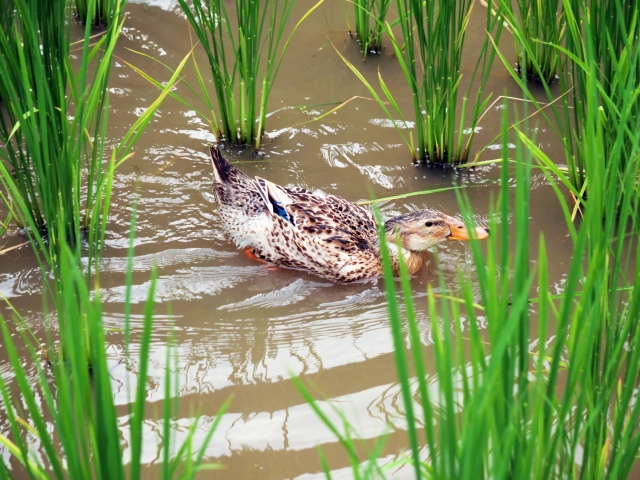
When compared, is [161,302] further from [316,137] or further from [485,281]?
[485,281]

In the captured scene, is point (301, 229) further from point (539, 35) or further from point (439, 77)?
point (539, 35)

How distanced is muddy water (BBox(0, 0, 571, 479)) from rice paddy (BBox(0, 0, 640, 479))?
0.04 ft

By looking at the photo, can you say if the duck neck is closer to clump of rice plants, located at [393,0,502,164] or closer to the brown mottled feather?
the brown mottled feather

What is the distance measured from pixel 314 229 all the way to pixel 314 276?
0.26 meters

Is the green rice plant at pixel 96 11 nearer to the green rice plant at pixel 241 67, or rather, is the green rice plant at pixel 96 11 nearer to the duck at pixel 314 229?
the green rice plant at pixel 241 67

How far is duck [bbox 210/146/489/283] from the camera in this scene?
3795 millimetres

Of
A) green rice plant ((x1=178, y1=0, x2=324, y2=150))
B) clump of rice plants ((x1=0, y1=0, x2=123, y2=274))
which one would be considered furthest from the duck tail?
clump of rice plants ((x1=0, y1=0, x2=123, y2=274))

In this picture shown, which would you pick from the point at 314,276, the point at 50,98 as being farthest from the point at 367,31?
the point at 50,98

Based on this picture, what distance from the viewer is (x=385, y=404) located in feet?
9.32

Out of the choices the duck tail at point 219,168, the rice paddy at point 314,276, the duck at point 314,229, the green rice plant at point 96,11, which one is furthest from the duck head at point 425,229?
the green rice plant at point 96,11

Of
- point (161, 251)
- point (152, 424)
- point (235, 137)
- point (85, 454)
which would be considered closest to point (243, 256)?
point (161, 251)

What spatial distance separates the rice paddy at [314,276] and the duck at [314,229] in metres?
0.10

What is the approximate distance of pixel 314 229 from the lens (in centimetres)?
390

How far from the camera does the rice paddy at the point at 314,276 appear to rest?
1486 millimetres
